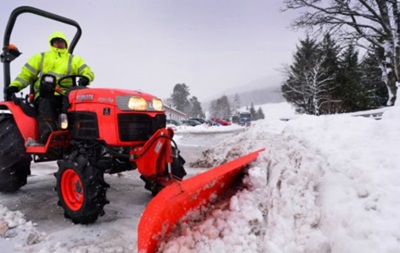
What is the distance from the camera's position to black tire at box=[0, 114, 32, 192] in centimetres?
418

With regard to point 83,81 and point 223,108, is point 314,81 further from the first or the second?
point 223,108

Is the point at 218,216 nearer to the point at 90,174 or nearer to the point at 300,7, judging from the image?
the point at 90,174

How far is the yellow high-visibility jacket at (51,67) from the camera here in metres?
Result: 4.26

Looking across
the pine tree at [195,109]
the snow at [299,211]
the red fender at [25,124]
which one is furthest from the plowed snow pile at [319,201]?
the pine tree at [195,109]

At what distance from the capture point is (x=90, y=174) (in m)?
3.24

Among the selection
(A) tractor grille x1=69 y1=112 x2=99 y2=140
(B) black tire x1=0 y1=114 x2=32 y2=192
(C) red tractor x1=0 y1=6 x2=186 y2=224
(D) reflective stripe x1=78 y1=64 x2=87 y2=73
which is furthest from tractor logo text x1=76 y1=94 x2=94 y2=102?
(B) black tire x1=0 y1=114 x2=32 y2=192

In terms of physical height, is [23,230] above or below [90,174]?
below

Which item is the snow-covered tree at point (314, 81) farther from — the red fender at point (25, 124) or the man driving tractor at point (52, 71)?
the red fender at point (25, 124)

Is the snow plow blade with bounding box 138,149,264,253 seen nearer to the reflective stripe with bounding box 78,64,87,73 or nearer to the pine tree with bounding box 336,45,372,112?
the reflective stripe with bounding box 78,64,87,73

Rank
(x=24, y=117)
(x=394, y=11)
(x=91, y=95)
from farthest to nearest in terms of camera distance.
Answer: (x=394, y=11), (x=24, y=117), (x=91, y=95)

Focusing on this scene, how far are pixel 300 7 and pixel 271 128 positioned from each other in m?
10.3

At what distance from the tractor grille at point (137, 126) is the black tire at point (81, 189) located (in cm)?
50

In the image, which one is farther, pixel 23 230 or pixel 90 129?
pixel 90 129

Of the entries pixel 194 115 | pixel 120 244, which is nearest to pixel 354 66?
pixel 120 244
